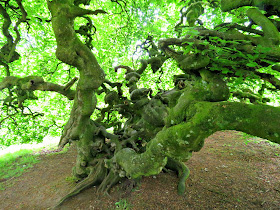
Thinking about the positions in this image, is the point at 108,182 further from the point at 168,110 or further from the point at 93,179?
the point at 168,110

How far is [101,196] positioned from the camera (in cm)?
587

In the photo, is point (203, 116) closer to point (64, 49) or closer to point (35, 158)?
point (64, 49)

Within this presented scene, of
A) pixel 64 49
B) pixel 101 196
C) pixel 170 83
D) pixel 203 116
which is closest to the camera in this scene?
pixel 203 116

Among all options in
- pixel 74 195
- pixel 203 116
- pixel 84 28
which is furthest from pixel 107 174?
pixel 84 28

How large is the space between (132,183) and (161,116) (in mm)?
2879

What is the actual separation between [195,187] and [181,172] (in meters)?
0.77

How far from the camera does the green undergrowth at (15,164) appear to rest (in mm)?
9242

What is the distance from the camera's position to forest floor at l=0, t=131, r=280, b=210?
5.09 meters

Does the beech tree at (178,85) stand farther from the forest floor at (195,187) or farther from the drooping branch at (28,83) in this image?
the forest floor at (195,187)

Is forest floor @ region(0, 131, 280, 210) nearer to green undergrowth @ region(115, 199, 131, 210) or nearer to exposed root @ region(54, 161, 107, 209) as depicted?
green undergrowth @ region(115, 199, 131, 210)

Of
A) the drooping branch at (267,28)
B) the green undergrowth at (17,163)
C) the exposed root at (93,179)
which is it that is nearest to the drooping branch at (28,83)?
the exposed root at (93,179)

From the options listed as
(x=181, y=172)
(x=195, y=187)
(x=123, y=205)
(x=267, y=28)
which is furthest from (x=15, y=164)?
(x=267, y=28)

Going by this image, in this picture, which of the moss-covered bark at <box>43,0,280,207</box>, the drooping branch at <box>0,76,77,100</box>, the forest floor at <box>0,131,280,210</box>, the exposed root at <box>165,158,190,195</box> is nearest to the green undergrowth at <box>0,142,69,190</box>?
the forest floor at <box>0,131,280,210</box>

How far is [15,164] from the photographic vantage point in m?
10.7
